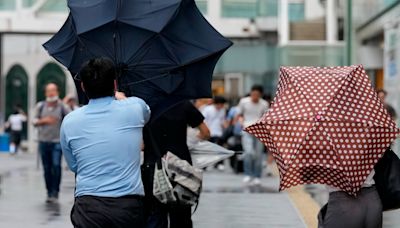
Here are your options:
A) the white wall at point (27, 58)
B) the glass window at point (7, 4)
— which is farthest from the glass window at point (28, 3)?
the white wall at point (27, 58)

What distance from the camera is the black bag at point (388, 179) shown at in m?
5.71

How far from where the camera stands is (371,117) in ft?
18.4

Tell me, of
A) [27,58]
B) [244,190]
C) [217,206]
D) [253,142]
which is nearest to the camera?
[217,206]

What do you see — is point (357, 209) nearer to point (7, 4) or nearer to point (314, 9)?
point (314, 9)

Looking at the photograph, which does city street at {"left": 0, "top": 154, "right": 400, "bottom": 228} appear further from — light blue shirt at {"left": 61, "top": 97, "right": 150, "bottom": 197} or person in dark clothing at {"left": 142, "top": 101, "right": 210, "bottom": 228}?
light blue shirt at {"left": 61, "top": 97, "right": 150, "bottom": 197}

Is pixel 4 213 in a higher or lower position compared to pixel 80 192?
lower

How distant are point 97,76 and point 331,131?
132 cm

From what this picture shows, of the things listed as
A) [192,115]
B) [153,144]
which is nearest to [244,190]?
[192,115]

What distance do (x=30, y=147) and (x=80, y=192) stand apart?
91.7 ft

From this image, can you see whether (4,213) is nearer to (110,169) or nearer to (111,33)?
(111,33)

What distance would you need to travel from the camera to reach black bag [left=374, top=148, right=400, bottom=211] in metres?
5.71

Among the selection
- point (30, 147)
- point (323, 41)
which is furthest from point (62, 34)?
point (30, 147)

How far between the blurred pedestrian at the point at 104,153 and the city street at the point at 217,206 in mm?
5012

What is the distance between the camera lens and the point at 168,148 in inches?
299
